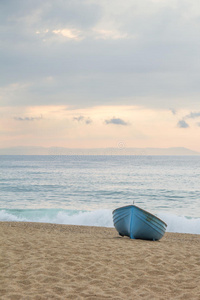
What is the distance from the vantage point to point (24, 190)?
3984cm

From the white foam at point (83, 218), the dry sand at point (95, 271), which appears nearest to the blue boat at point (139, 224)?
the dry sand at point (95, 271)

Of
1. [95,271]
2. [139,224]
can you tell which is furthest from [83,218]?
[95,271]

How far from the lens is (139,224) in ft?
42.1

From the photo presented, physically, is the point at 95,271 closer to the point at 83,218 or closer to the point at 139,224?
the point at 139,224

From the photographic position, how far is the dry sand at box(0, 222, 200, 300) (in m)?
6.22

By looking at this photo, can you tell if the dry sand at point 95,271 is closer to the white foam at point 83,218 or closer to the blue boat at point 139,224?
the blue boat at point 139,224

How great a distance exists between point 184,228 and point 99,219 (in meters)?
5.52

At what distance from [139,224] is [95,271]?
5498 millimetres

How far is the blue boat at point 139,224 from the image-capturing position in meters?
12.8

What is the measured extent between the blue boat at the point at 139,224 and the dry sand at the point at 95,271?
1.98 metres

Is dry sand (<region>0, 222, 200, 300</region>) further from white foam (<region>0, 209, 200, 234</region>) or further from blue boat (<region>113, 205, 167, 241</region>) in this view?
white foam (<region>0, 209, 200, 234</region>)

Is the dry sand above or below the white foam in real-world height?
above

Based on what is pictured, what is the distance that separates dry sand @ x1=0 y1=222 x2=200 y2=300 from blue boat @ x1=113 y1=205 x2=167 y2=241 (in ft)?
6.49

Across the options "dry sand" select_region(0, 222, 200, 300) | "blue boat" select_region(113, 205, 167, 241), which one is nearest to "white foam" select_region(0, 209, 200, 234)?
"blue boat" select_region(113, 205, 167, 241)
